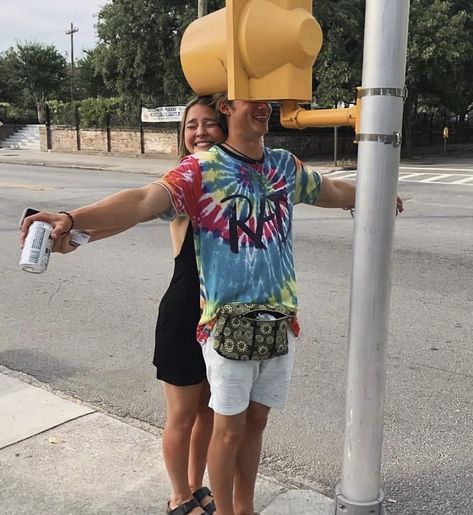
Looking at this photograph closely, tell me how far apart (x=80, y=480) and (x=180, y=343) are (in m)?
1.01

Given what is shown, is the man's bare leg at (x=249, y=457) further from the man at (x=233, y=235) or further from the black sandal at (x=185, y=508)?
the black sandal at (x=185, y=508)

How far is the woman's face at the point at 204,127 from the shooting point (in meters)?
2.25

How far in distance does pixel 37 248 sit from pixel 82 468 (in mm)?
1562

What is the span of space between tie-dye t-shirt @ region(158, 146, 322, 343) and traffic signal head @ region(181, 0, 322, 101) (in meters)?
0.25

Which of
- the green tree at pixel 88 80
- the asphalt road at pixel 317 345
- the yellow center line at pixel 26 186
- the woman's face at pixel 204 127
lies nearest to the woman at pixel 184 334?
the woman's face at pixel 204 127

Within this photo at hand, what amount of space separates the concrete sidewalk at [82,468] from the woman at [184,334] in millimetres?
370

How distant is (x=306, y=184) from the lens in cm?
237

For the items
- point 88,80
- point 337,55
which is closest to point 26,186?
point 337,55

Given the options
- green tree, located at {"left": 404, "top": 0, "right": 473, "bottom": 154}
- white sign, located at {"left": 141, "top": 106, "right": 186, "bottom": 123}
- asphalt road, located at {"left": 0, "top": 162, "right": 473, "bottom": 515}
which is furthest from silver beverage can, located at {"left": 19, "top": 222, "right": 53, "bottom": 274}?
white sign, located at {"left": 141, "top": 106, "right": 186, "bottom": 123}

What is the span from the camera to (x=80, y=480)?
9.39ft

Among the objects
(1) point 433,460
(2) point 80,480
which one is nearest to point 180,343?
(2) point 80,480

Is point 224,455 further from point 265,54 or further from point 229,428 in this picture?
point 265,54

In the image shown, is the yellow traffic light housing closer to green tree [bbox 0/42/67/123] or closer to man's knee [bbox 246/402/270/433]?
man's knee [bbox 246/402/270/433]

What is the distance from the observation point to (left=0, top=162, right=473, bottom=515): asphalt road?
3.14 meters
